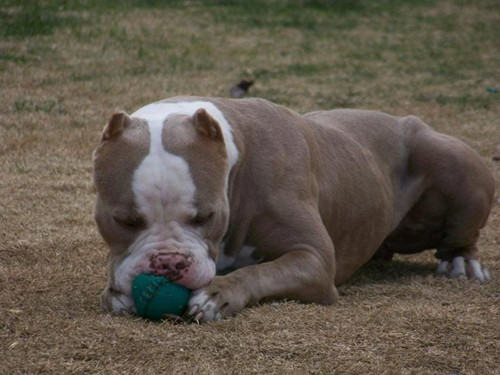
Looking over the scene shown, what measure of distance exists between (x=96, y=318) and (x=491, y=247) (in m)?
2.73

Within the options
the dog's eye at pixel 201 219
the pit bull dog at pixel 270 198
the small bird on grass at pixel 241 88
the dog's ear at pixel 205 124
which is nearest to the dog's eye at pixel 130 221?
the pit bull dog at pixel 270 198

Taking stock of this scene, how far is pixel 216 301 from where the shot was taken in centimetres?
316

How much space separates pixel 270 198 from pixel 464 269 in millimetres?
1430

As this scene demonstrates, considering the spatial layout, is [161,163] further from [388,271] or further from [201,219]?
[388,271]

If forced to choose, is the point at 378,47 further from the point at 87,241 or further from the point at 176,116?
the point at 176,116

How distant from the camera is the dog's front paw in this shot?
3127 mm

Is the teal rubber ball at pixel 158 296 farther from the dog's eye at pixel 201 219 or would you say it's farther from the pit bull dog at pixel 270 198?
the dog's eye at pixel 201 219

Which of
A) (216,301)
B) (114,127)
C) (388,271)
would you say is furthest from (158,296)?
(388,271)

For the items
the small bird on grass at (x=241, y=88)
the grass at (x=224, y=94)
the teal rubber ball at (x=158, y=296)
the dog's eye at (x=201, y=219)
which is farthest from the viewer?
the small bird on grass at (x=241, y=88)

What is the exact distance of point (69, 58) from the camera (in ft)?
32.2

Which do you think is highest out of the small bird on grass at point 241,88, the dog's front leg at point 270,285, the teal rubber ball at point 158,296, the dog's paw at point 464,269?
the teal rubber ball at point 158,296

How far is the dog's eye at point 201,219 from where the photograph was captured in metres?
3.19

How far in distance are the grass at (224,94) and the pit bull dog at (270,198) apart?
0.49 feet

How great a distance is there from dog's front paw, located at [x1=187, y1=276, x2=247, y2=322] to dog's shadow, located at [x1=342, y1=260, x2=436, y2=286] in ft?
3.88
